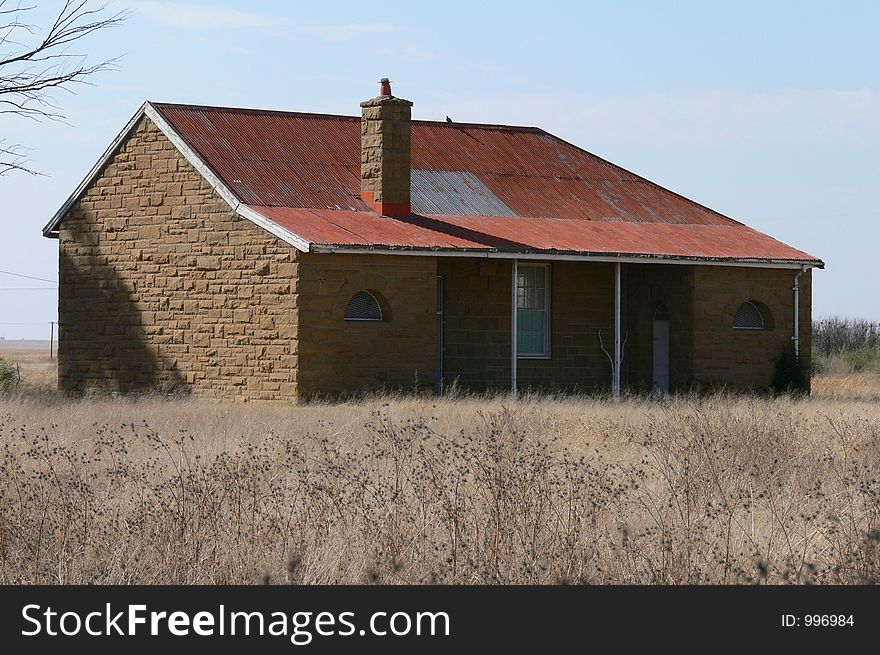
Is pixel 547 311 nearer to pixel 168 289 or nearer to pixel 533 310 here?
pixel 533 310

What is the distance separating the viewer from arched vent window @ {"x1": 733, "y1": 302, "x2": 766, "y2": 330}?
25.7m

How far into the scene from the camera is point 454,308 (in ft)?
78.6

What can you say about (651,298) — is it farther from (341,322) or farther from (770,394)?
(341,322)

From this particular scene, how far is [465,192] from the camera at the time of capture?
25.8 metres

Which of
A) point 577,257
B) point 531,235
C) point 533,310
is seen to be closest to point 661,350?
point 533,310

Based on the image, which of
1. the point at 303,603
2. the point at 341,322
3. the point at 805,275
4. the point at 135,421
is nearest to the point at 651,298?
the point at 805,275

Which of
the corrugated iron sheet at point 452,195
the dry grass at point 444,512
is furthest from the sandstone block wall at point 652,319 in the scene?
the dry grass at point 444,512

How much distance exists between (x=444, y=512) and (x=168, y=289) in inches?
535

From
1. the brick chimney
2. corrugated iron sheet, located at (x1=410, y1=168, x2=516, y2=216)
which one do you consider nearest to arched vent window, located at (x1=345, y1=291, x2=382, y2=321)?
the brick chimney

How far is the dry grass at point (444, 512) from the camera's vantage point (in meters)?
8.84

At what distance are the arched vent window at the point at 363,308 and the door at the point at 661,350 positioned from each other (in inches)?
237

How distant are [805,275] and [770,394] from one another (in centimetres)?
273

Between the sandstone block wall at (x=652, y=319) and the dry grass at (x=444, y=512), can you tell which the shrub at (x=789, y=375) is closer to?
the sandstone block wall at (x=652, y=319)

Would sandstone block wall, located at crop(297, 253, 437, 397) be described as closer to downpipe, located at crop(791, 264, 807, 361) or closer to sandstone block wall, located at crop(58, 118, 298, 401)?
sandstone block wall, located at crop(58, 118, 298, 401)
